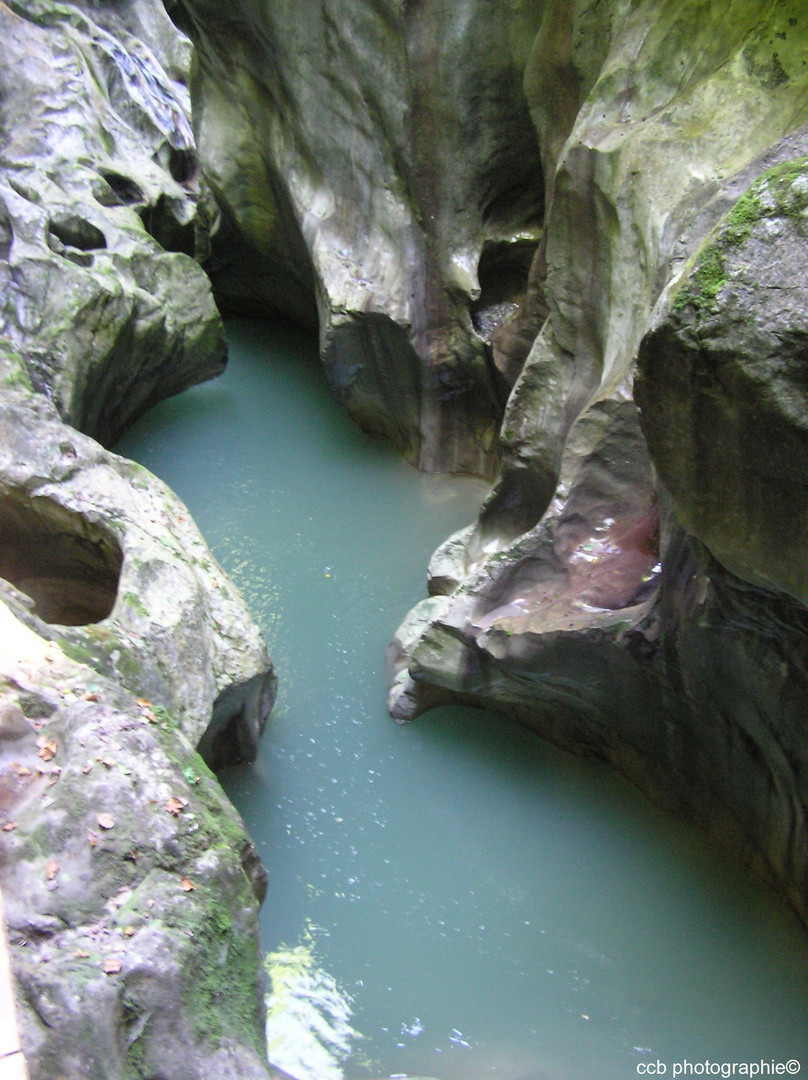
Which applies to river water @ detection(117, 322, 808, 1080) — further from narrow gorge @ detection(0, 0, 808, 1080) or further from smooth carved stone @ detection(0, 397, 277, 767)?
smooth carved stone @ detection(0, 397, 277, 767)

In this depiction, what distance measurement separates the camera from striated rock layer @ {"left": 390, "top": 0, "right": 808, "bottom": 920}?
2.36 meters

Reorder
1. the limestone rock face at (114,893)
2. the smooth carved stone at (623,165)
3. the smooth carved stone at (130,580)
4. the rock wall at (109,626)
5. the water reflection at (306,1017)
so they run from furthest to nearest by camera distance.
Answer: the smooth carved stone at (623,165) < the smooth carved stone at (130,580) < the water reflection at (306,1017) < the rock wall at (109,626) < the limestone rock face at (114,893)

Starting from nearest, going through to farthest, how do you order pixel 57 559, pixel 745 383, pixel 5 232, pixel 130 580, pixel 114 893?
1. pixel 745 383
2. pixel 114 893
3. pixel 130 580
4. pixel 57 559
5. pixel 5 232

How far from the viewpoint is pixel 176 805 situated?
109 inches

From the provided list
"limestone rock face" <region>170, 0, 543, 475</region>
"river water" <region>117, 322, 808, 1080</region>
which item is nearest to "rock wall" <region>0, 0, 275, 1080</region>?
"river water" <region>117, 322, 808, 1080</region>

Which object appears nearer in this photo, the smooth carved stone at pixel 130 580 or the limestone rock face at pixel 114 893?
the limestone rock face at pixel 114 893

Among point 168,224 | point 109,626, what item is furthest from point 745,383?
point 168,224

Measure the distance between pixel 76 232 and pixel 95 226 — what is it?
0.16 meters

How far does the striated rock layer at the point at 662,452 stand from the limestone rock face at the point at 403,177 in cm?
68

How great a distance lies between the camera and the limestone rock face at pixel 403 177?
19.1 ft

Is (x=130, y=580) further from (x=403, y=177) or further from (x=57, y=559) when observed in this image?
(x=403, y=177)

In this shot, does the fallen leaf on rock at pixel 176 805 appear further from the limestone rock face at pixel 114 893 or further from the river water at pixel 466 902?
the river water at pixel 466 902

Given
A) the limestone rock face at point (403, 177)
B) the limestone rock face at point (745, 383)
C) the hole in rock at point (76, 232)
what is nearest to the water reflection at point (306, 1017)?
the limestone rock face at point (745, 383)

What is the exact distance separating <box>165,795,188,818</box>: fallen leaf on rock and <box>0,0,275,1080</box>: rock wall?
0.4 inches
